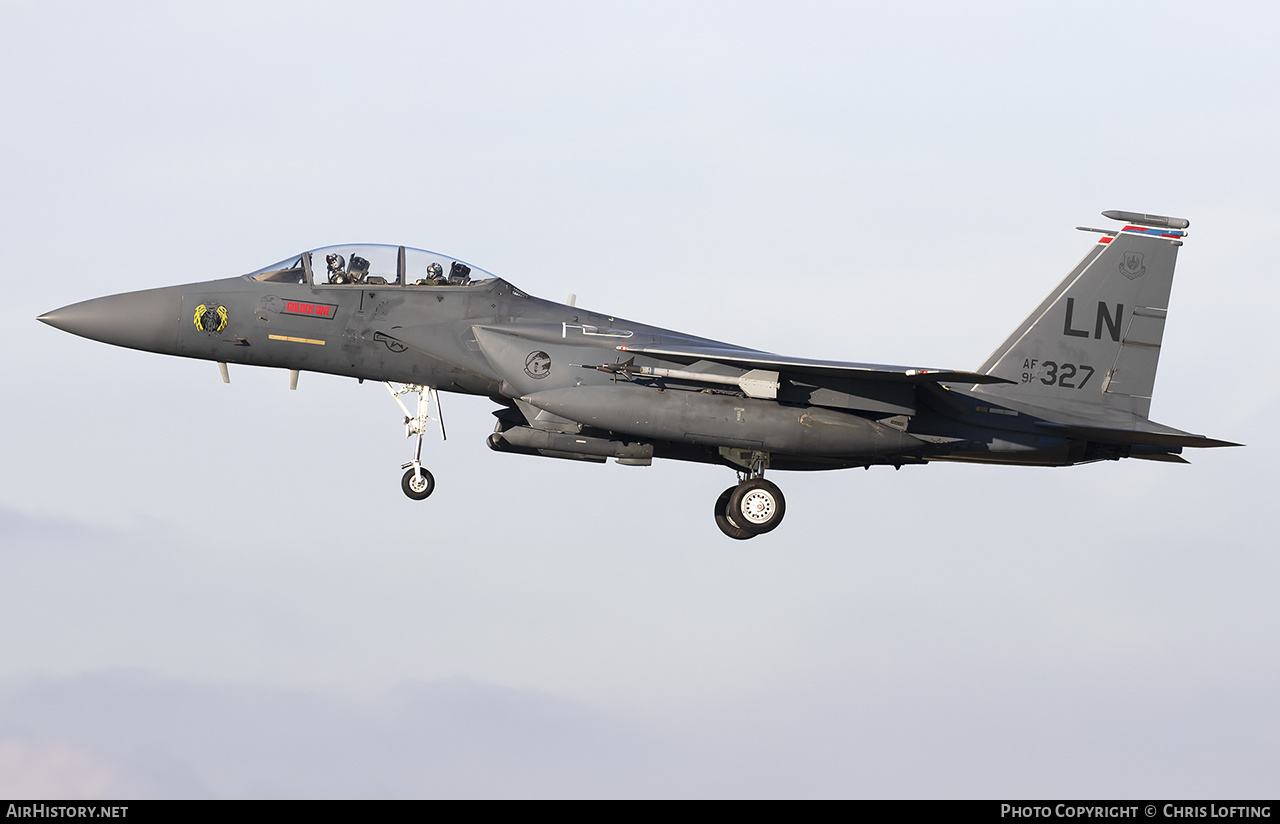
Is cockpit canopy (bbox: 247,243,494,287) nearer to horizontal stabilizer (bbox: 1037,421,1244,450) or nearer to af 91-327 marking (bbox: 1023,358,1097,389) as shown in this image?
af 91-327 marking (bbox: 1023,358,1097,389)

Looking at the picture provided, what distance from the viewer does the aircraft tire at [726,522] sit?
2227 cm

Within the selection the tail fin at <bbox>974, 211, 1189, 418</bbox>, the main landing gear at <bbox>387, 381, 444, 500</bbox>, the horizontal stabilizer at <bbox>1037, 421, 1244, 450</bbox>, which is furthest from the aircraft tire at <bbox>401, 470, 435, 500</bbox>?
the horizontal stabilizer at <bbox>1037, 421, 1244, 450</bbox>

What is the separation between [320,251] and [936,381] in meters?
8.85

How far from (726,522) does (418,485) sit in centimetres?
474

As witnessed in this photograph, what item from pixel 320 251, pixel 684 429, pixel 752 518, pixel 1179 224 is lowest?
pixel 752 518

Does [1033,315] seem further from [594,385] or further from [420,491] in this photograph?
[420,491]

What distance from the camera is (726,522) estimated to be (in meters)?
22.7

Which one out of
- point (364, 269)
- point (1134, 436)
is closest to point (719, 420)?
point (364, 269)

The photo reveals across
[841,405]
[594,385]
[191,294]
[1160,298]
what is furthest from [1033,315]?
[191,294]

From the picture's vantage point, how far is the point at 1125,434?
2181cm

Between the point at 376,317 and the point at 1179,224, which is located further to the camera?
the point at 1179,224

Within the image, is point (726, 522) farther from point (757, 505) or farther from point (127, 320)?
point (127, 320)

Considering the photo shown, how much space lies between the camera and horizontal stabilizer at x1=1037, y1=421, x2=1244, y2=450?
2156 centimetres

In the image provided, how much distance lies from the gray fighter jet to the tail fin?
1.0 inches
